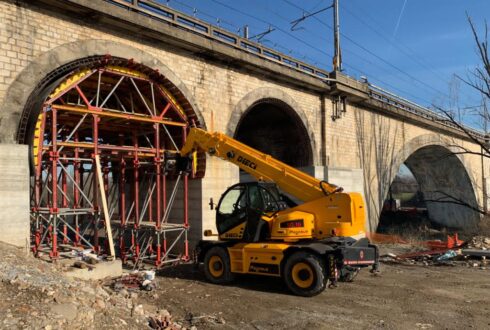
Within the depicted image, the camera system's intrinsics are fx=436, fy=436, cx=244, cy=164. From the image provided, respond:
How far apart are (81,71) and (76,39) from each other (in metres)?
0.77

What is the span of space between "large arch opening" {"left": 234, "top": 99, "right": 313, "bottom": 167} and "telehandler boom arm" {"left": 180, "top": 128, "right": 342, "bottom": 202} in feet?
18.8

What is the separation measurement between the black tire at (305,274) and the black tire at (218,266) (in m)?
1.53

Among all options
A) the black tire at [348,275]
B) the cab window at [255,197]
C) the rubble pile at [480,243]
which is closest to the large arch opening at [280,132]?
the rubble pile at [480,243]

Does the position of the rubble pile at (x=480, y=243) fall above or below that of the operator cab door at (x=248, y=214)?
below

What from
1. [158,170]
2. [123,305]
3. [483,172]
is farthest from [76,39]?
[483,172]

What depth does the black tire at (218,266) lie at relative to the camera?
9953 millimetres

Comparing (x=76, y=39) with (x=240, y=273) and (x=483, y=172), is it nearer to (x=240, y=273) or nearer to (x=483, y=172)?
(x=240, y=273)

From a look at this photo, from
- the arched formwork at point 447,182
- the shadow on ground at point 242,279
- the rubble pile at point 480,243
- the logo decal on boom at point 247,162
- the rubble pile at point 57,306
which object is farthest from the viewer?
the arched formwork at point 447,182

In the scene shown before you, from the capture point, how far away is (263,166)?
10.2 m

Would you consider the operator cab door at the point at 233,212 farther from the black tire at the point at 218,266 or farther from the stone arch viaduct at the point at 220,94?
the stone arch viaduct at the point at 220,94

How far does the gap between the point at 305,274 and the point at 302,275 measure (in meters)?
0.07

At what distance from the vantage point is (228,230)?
33.7 feet

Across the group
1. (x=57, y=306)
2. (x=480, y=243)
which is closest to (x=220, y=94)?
(x=57, y=306)

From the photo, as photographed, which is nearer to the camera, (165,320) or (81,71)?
(165,320)
